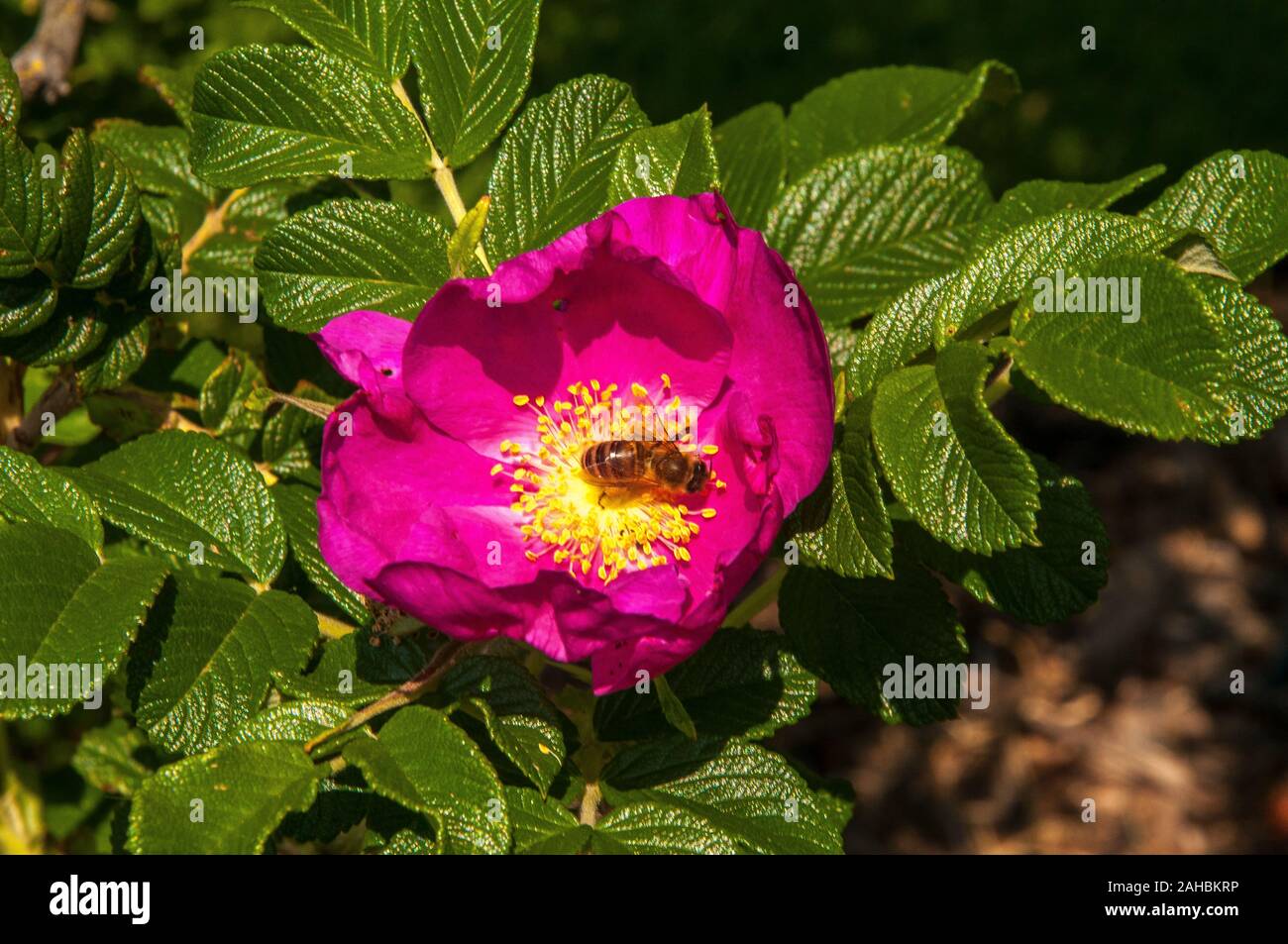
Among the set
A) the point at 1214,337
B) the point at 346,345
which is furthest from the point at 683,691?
the point at 1214,337

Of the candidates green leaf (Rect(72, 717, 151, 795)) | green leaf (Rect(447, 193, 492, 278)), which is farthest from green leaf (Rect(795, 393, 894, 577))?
green leaf (Rect(72, 717, 151, 795))

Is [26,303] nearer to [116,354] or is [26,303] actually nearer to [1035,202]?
[116,354]

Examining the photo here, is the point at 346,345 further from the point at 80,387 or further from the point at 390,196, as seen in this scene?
the point at 390,196

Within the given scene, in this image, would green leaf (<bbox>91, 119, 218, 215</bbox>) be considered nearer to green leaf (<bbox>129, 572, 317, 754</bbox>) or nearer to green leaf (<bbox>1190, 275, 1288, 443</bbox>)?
green leaf (<bbox>129, 572, 317, 754</bbox>)

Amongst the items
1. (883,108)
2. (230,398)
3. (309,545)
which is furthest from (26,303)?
(883,108)

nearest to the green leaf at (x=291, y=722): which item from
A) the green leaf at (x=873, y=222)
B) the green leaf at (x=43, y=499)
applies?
the green leaf at (x=43, y=499)
